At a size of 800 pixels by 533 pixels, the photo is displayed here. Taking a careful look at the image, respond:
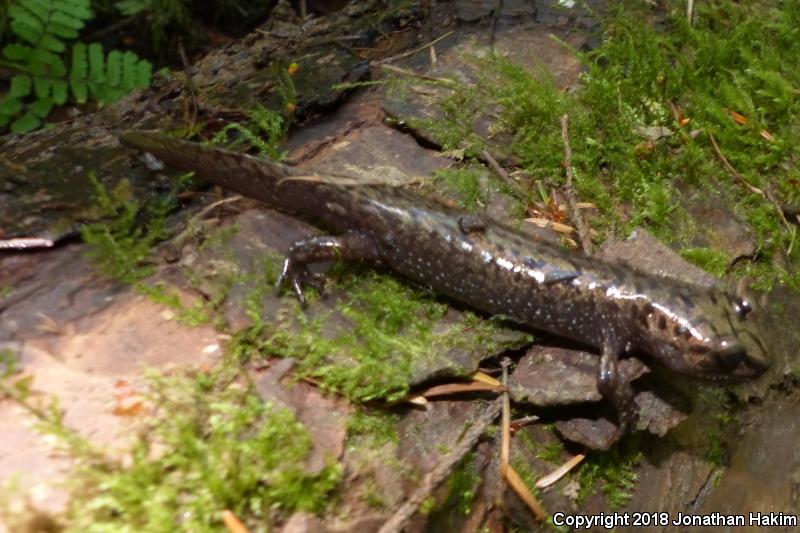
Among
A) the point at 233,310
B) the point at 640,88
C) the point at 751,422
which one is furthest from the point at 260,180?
the point at 751,422

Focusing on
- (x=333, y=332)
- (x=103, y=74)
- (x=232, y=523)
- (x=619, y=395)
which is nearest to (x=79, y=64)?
(x=103, y=74)

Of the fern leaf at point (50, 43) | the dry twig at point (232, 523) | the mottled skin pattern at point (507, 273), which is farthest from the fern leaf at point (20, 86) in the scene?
the dry twig at point (232, 523)

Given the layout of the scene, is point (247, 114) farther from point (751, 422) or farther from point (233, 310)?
point (751, 422)

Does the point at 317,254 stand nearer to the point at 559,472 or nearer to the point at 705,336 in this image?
the point at 559,472

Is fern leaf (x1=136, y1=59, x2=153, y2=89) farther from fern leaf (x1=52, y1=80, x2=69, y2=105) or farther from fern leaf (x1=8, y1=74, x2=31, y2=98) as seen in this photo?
fern leaf (x1=8, y1=74, x2=31, y2=98)

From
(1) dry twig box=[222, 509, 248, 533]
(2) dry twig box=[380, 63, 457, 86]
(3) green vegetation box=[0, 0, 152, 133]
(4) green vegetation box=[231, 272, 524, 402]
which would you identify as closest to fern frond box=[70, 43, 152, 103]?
(3) green vegetation box=[0, 0, 152, 133]

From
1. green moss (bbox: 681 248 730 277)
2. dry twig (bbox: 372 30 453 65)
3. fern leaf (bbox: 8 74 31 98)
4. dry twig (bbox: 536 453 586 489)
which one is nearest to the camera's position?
dry twig (bbox: 536 453 586 489)
